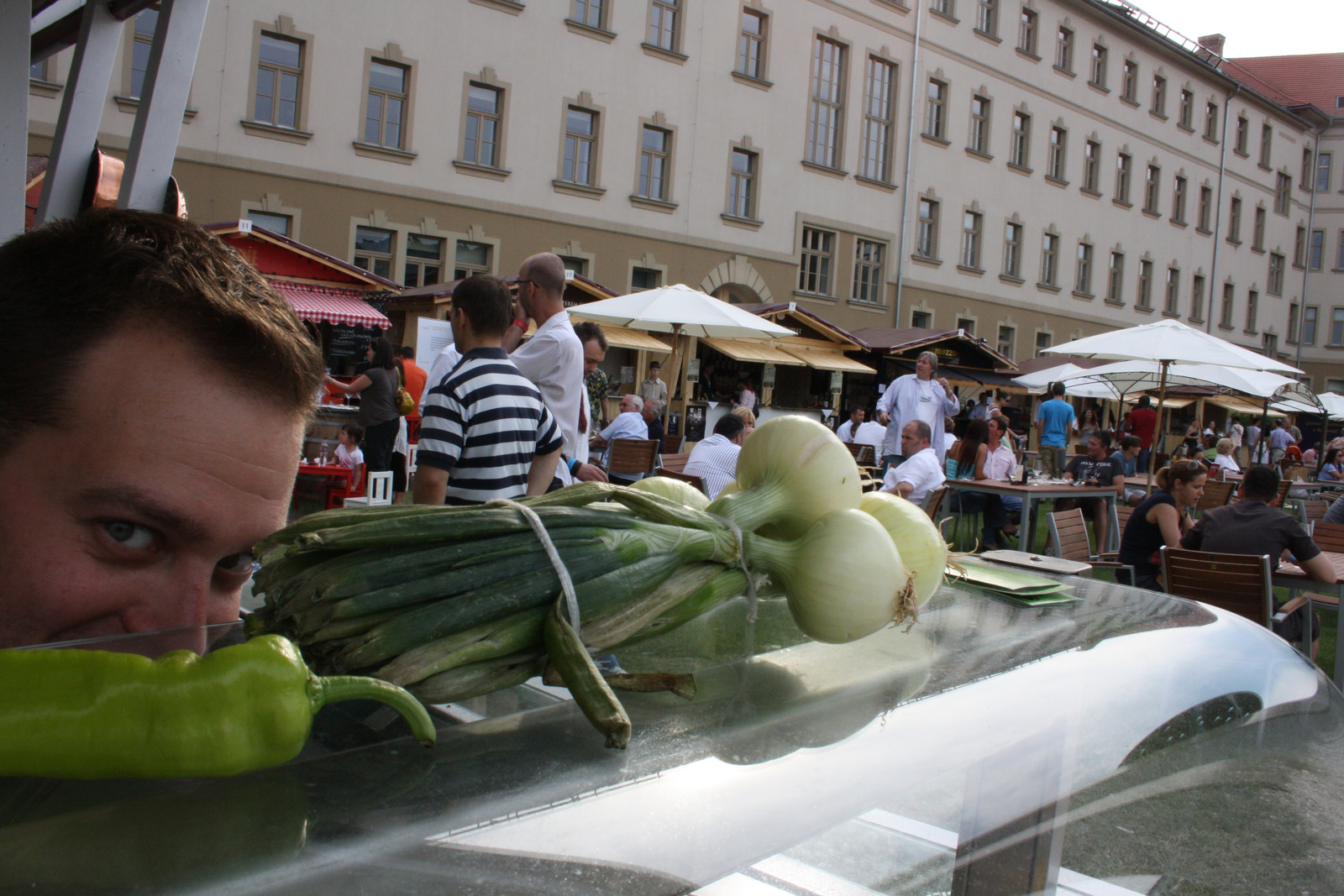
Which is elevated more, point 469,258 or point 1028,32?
point 1028,32

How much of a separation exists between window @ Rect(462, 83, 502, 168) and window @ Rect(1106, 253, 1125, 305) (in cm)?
2251

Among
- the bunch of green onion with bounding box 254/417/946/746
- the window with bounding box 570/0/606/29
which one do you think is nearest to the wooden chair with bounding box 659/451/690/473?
the bunch of green onion with bounding box 254/417/946/746

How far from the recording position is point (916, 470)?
825 centimetres

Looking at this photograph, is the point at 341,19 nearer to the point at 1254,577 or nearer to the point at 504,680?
the point at 1254,577

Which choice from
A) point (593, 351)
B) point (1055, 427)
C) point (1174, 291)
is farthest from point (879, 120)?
point (593, 351)

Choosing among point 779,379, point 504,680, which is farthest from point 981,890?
point 779,379

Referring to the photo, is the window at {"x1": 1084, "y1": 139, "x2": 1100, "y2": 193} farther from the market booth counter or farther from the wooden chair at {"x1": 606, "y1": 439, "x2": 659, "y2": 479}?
the market booth counter

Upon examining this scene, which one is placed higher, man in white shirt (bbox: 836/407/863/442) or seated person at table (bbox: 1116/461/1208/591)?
man in white shirt (bbox: 836/407/863/442)

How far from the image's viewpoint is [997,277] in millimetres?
28375

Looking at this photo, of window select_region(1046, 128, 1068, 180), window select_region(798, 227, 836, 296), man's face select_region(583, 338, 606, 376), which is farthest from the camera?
window select_region(1046, 128, 1068, 180)

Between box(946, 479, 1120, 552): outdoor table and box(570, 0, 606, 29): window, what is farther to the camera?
box(570, 0, 606, 29): window

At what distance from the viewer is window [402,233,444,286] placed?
1800 cm

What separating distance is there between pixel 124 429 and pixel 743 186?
73.2 ft

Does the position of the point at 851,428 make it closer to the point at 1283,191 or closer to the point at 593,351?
the point at 593,351
